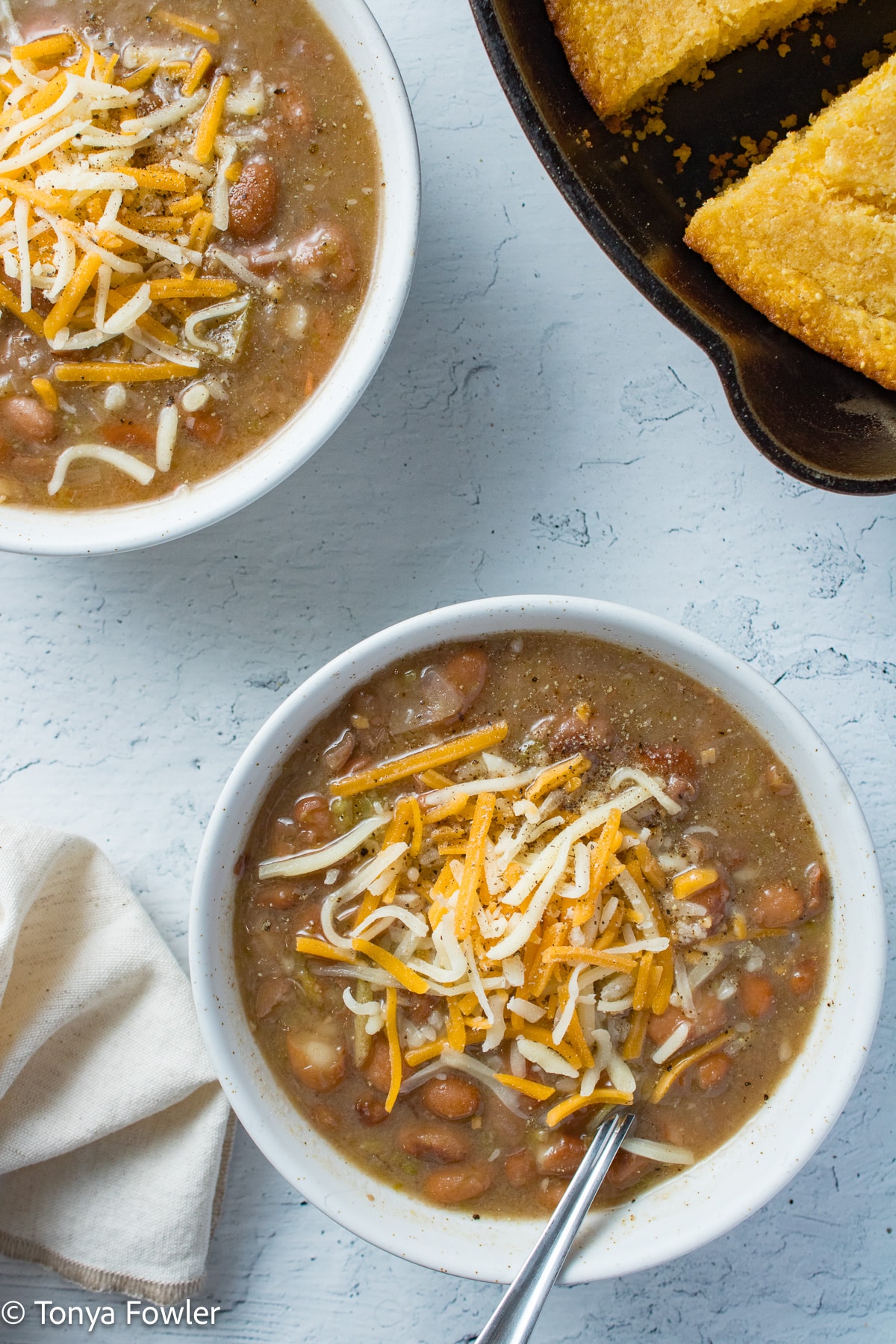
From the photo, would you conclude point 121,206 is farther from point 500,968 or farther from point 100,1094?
point 100,1094

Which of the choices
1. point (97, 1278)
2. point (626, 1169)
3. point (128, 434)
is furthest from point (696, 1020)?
point (128, 434)

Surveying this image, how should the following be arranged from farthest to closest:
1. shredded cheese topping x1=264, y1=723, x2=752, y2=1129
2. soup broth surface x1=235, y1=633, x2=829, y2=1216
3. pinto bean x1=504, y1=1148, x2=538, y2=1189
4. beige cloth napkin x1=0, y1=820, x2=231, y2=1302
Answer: beige cloth napkin x1=0, y1=820, x2=231, y2=1302 < pinto bean x1=504, y1=1148, x2=538, y2=1189 < soup broth surface x1=235, y1=633, x2=829, y2=1216 < shredded cheese topping x1=264, y1=723, x2=752, y2=1129

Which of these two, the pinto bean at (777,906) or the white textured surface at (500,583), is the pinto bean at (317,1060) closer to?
the white textured surface at (500,583)

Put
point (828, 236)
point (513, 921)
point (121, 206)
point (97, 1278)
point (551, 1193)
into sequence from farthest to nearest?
point (97, 1278) < point (828, 236) < point (551, 1193) < point (121, 206) < point (513, 921)

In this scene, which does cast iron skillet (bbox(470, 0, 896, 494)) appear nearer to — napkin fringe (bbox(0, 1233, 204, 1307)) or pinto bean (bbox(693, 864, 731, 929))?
pinto bean (bbox(693, 864, 731, 929))

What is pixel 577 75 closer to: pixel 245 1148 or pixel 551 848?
pixel 551 848

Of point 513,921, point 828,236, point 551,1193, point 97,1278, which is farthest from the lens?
point 97,1278

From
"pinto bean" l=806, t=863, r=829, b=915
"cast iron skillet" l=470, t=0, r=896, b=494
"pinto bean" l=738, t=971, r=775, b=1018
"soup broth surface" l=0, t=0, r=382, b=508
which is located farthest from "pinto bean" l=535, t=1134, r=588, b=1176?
"soup broth surface" l=0, t=0, r=382, b=508
